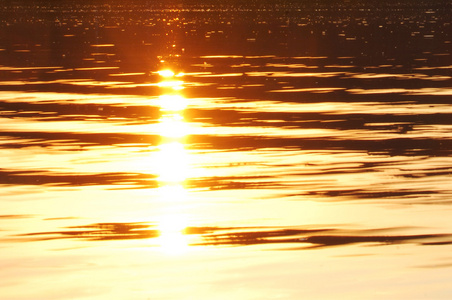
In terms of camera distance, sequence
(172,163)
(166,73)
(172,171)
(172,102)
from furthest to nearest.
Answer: (166,73)
(172,102)
(172,163)
(172,171)

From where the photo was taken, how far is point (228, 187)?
35.8ft

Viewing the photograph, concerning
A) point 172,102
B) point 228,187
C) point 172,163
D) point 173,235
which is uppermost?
point 172,102

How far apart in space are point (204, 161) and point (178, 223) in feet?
11.2

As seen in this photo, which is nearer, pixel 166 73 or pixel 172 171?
pixel 172 171

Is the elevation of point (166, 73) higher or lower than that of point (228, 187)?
higher

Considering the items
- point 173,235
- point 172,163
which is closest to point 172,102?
point 172,163

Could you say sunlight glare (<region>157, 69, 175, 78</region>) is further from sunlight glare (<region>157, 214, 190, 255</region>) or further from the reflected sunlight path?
sunlight glare (<region>157, 214, 190, 255</region>)

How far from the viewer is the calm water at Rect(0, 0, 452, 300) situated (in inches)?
300

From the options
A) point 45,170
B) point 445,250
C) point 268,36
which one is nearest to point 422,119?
point 45,170

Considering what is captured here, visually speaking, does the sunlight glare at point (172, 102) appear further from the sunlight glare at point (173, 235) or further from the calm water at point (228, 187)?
the sunlight glare at point (173, 235)

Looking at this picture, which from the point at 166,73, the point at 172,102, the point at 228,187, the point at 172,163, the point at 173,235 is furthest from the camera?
the point at 166,73

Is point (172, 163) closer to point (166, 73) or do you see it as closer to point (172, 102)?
point (172, 102)

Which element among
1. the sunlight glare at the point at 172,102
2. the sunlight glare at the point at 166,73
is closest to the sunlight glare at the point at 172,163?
the sunlight glare at the point at 172,102

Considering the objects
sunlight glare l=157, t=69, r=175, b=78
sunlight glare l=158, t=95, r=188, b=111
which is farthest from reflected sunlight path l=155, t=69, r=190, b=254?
sunlight glare l=157, t=69, r=175, b=78
